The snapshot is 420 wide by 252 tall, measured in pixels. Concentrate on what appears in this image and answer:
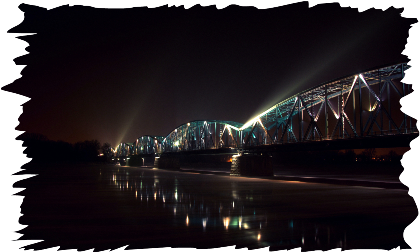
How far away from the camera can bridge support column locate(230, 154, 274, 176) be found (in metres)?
70.0

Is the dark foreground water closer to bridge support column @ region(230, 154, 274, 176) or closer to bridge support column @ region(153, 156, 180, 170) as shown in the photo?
bridge support column @ region(230, 154, 274, 176)

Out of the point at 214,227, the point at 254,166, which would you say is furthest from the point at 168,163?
the point at 214,227

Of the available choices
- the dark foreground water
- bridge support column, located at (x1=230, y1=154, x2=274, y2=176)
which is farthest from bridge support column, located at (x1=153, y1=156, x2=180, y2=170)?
the dark foreground water

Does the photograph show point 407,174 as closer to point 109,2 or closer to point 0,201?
point 109,2

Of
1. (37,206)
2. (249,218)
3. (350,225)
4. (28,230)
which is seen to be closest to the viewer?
(28,230)

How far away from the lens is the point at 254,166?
7025 cm

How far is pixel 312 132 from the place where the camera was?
2274 inches

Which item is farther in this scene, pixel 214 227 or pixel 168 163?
pixel 168 163

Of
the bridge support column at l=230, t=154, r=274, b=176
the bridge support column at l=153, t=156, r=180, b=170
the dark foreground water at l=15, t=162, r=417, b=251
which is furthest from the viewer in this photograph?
the bridge support column at l=153, t=156, r=180, b=170

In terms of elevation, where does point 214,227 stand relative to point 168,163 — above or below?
below

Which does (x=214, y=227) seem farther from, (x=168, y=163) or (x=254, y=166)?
(x=168, y=163)

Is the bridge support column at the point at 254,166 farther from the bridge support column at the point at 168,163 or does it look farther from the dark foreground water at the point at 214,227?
the bridge support column at the point at 168,163

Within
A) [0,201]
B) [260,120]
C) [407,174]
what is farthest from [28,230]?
[260,120]

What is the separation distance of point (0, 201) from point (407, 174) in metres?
3.25
